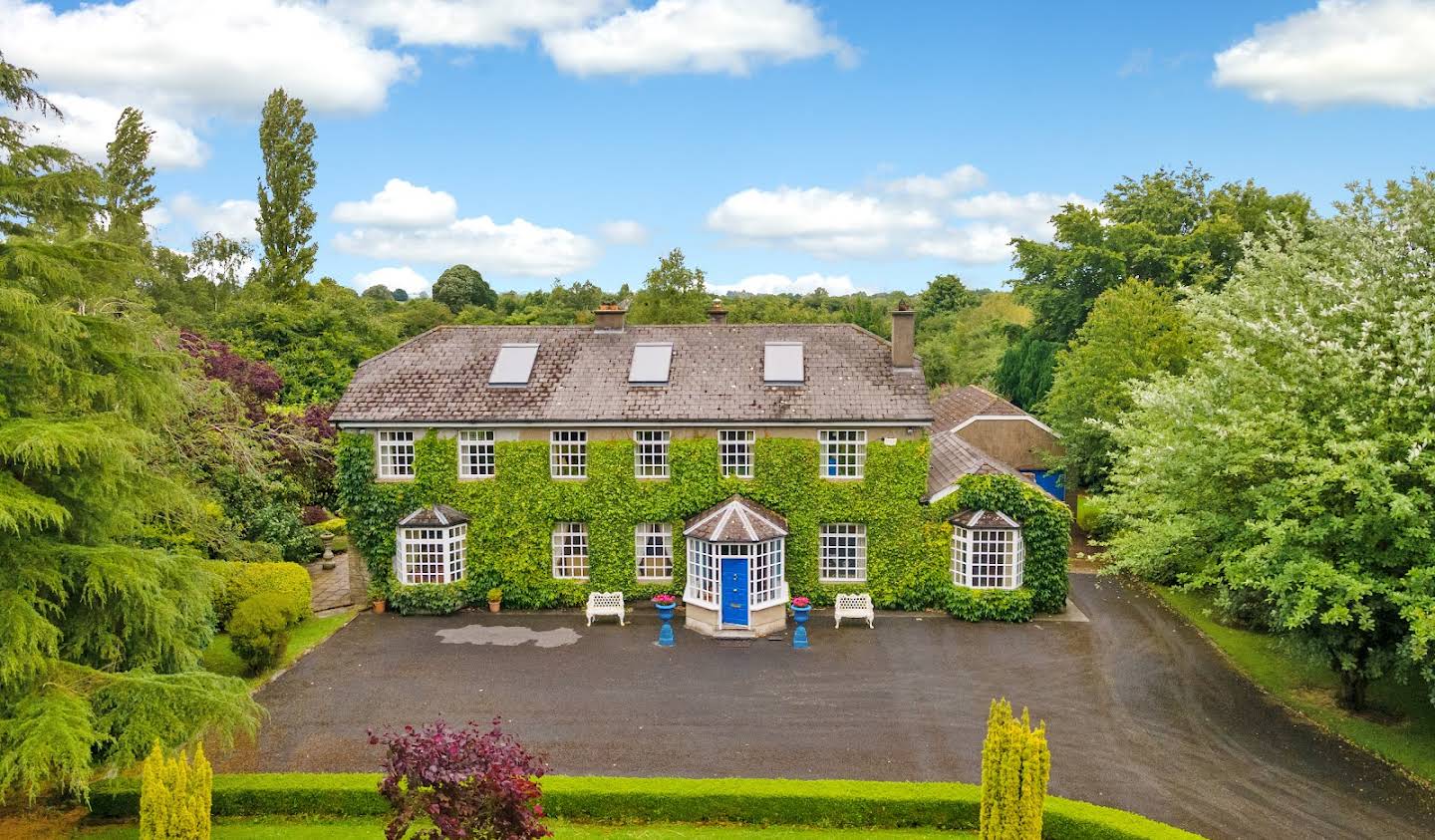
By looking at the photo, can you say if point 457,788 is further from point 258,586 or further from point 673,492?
point 673,492

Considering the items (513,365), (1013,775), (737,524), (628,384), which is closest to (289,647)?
(513,365)

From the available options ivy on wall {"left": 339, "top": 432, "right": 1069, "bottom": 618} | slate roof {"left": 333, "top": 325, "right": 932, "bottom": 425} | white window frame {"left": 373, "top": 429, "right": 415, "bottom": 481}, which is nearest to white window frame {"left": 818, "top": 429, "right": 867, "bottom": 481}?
ivy on wall {"left": 339, "top": 432, "right": 1069, "bottom": 618}

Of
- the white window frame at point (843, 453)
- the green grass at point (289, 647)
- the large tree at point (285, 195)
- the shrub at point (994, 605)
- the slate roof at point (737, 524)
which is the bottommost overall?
the green grass at point (289, 647)

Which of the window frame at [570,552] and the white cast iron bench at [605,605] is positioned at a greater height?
the window frame at [570,552]

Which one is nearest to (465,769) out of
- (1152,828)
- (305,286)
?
(1152,828)

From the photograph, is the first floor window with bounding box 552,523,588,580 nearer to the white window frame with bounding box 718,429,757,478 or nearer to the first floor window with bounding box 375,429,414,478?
the white window frame with bounding box 718,429,757,478

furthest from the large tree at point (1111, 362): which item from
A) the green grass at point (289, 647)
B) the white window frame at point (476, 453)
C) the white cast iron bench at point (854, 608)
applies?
the green grass at point (289, 647)

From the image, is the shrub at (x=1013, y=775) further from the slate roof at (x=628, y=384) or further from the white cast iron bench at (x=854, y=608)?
the slate roof at (x=628, y=384)
